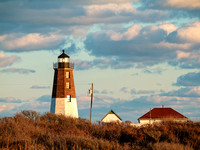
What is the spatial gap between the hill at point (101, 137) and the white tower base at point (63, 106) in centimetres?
1407

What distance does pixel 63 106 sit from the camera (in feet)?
139

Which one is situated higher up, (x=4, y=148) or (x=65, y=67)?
(x=65, y=67)

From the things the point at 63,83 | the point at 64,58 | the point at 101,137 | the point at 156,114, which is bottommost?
the point at 101,137

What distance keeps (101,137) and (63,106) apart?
757 inches

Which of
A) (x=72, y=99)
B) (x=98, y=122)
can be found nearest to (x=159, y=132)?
(x=98, y=122)

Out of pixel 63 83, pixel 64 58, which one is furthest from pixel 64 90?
pixel 64 58

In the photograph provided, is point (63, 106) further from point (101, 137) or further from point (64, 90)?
point (101, 137)

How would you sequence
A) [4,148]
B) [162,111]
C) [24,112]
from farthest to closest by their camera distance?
1. [162,111]
2. [24,112]
3. [4,148]

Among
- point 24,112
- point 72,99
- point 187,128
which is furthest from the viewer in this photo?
point 72,99

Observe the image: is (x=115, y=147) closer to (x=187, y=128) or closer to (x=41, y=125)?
(x=187, y=128)

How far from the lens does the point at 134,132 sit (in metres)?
23.5

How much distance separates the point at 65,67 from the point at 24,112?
10.5 m

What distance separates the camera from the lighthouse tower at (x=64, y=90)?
140 ft

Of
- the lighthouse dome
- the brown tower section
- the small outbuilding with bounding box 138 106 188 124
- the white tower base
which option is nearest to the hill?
the white tower base
